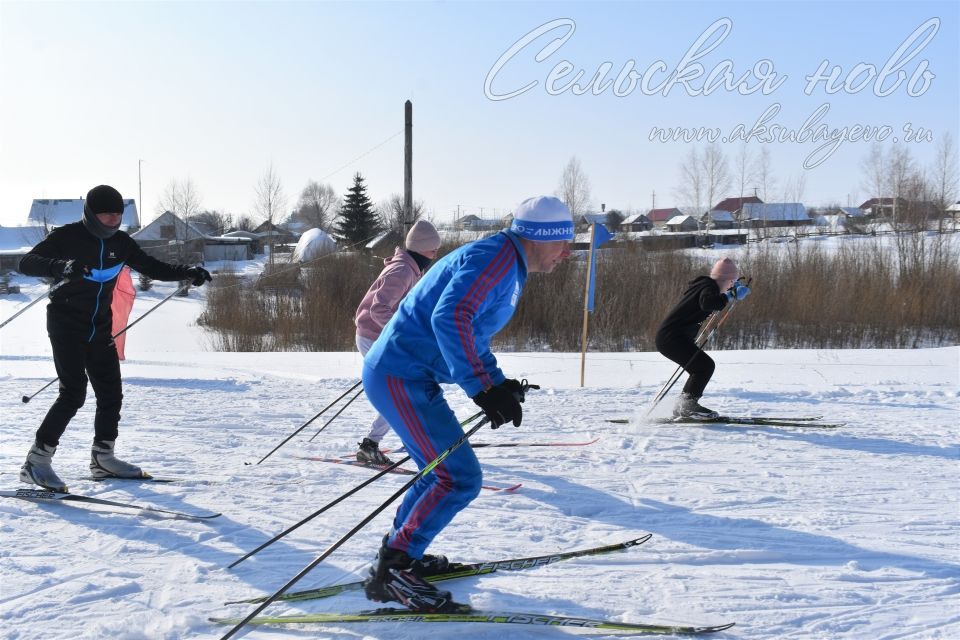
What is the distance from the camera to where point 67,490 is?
4.29m

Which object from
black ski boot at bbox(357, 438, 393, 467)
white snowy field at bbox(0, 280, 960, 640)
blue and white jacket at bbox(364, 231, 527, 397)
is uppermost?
blue and white jacket at bbox(364, 231, 527, 397)

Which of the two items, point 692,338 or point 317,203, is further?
point 317,203

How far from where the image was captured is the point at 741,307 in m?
17.5

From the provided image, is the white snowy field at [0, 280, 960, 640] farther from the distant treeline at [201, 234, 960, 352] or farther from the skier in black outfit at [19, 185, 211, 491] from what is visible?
the distant treeline at [201, 234, 960, 352]

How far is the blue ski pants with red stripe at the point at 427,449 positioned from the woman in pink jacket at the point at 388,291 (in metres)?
1.91

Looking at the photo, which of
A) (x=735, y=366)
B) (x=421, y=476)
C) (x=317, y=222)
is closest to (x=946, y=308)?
(x=735, y=366)

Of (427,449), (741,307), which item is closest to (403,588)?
(427,449)

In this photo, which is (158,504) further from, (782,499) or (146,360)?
(146,360)

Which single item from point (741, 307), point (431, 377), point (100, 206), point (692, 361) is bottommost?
point (692, 361)

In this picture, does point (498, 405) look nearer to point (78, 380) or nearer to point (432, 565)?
point (432, 565)

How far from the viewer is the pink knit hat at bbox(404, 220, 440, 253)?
5.21 metres

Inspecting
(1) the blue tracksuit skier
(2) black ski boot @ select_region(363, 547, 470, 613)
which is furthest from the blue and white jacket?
(2) black ski boot @ select_region(363, 547, 470, 613)

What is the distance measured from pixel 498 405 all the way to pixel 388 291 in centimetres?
241

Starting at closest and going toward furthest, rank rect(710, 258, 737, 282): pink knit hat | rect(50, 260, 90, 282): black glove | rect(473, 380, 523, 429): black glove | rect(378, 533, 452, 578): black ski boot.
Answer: rect(473, 380, 523, 429): black glove < rect(378, 533, 452, 578): black ski boot < rect(50, 260, 90, 282): black glove < rect(710, 258, 737, 282): pink knit hat
